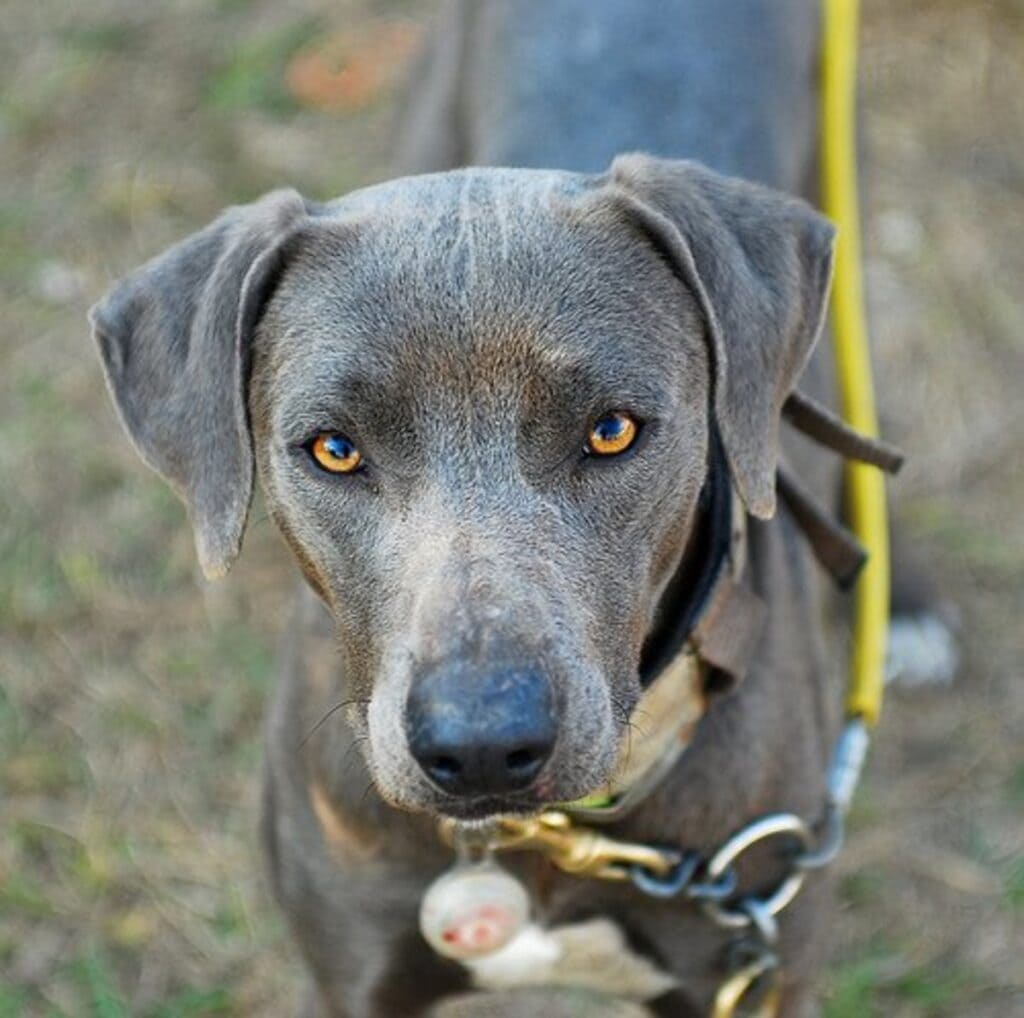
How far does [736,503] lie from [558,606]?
0.58 m

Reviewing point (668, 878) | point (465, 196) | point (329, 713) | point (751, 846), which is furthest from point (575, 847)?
point (465, 196)

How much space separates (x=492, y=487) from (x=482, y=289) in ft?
0.88

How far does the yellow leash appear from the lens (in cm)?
371

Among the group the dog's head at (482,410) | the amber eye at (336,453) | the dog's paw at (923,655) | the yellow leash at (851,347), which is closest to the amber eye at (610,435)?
the dog's head at (482,410)

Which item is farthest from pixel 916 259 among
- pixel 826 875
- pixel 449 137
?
pixel 826 875

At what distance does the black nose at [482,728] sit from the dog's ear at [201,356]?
1.68 ft

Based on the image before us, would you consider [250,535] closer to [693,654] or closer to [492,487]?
[693,654]

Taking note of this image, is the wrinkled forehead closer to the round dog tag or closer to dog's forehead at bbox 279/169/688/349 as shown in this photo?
dog's forehead at bbox 279/169/688/349

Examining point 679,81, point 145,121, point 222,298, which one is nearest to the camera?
point 222,298

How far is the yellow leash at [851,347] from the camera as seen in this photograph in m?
3.71

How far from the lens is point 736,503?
9.90 feet

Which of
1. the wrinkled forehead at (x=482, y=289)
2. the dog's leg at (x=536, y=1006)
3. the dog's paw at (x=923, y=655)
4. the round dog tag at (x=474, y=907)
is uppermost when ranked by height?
the wrinkled forehead at (x=482, y=289)

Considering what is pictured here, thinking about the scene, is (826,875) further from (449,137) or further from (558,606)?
(449,137)

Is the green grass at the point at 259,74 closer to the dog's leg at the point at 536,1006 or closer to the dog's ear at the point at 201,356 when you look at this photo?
the dog's leg at the point at 536,1006
